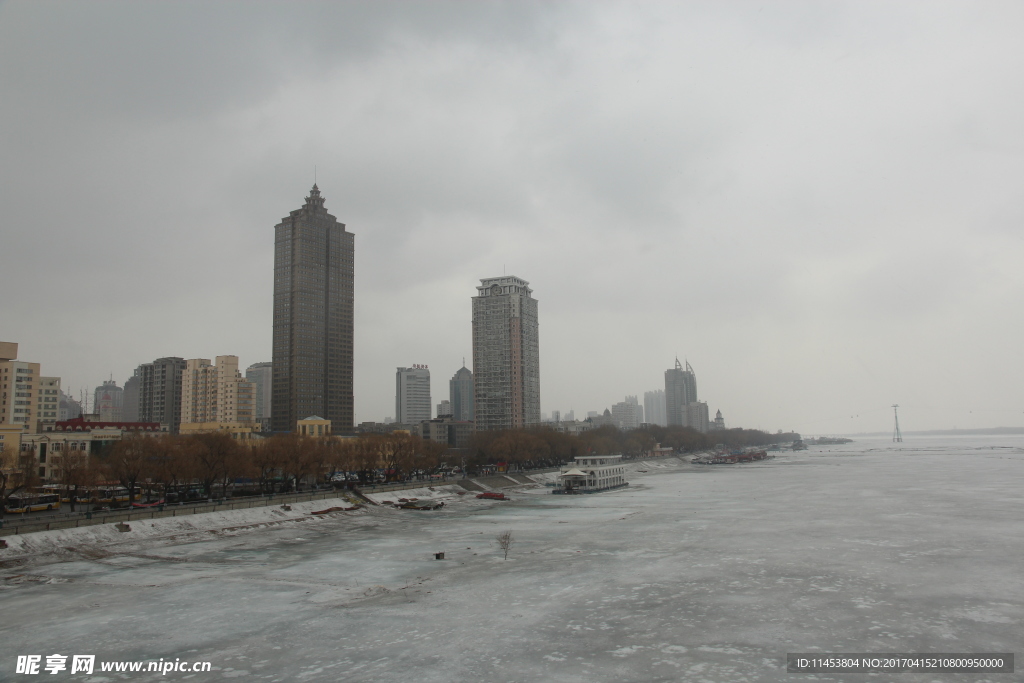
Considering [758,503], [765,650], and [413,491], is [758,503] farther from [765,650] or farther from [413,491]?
[765,650]

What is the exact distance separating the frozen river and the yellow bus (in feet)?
68.7

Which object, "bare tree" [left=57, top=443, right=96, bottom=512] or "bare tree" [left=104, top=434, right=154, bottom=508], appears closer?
"bare tree" [left=57, top=443, right=96, bottom=512]

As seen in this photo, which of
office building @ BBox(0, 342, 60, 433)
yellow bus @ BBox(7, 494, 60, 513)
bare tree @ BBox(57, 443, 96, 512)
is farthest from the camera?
office building @ BBox(0, 342, 60, 433)

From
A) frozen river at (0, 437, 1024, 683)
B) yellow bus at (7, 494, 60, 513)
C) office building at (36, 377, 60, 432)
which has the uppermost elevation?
office building at (36, 377, 60, 432)

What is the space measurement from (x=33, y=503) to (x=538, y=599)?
67.1 meters

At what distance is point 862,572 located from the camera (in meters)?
45.2

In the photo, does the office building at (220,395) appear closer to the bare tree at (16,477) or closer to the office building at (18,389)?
the office building at (18,389)

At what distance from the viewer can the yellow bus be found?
71938mm

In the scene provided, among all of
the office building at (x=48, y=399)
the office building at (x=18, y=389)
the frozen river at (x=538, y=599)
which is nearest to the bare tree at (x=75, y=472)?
the frozen river at (x=538, y=599)

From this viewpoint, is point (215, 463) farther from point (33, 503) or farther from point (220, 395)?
point (220, 395)

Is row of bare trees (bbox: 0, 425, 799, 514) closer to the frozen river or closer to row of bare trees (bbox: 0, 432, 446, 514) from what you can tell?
row of bare trees (bbox: 0, 432, 446, 514)

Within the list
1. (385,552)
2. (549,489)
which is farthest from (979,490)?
(385,552)

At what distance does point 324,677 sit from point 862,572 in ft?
118

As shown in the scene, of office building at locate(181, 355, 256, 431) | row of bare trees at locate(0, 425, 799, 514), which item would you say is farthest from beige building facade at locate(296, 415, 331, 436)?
office building at locate(181, 355, 256, 431)
